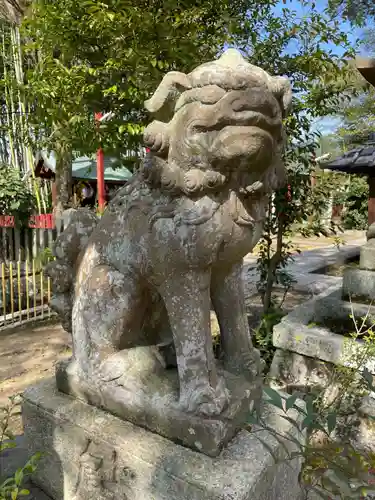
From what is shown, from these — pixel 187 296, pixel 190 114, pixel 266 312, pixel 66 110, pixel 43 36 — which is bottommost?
pixel 266 312

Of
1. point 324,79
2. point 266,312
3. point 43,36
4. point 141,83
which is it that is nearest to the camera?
point 141,83

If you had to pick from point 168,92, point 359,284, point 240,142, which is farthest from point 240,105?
point 359,284

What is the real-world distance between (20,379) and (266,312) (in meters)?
2.29

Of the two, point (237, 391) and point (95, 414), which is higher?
point (237, 391)

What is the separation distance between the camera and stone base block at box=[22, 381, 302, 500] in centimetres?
123

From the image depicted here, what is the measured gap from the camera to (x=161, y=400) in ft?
4.56

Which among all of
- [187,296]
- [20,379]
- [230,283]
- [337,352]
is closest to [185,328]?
[187,296]

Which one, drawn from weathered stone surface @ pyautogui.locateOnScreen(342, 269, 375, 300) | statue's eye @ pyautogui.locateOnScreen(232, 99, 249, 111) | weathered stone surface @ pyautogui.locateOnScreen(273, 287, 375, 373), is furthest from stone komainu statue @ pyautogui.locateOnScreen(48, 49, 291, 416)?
weathered stone surface @ pyautogui.locateOnScreen(342, 269, 375, 300)

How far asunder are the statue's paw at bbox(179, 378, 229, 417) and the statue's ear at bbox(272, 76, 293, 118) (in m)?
0.95

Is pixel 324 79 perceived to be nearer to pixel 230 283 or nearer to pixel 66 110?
pixel 66 110

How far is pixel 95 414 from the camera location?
1.55 m

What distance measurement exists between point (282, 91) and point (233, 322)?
33.1 inches

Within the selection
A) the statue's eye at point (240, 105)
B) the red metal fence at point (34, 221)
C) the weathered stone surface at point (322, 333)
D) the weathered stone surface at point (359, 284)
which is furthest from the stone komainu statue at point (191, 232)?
the red metal fence at point (34, 221)

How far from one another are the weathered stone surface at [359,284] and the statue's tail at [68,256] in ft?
7.05
